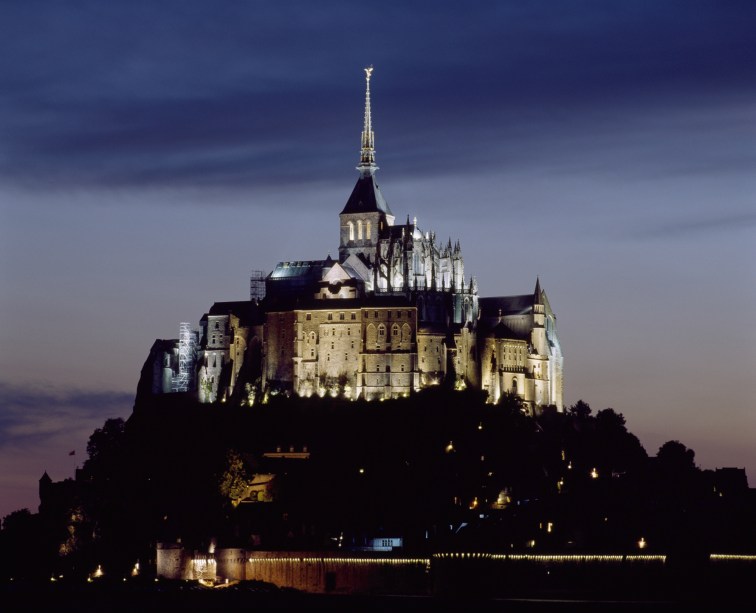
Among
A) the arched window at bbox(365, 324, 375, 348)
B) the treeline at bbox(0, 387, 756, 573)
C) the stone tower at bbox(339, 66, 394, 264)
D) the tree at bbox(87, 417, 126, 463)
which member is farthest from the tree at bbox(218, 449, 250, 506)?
the stone tower at bbox(339, 66, 394, 264)

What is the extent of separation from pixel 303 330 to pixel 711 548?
1899 inches

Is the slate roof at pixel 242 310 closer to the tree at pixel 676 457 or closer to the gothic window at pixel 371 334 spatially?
the gothic window at pixel 371 334

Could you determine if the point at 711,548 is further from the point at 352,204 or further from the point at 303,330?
the point at 352,204

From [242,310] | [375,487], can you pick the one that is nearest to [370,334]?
[242,310]

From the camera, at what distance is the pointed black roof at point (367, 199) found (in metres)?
177

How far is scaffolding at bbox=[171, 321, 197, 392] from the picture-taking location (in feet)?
571

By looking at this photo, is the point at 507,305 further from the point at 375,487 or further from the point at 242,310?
the point at 375,487

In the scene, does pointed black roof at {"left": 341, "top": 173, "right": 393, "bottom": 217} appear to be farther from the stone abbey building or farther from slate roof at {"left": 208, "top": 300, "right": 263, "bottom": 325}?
slate roof at {"left": 208, "top": 300, "right": 263, "bottom": 325}

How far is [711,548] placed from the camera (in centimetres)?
12888

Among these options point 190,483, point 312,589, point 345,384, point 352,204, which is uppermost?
point 352,204

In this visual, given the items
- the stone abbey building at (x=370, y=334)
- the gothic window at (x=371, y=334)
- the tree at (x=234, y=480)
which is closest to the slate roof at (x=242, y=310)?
the stone abbey building at (x=370, y=334)

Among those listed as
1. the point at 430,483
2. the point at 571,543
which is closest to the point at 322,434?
the point at 430,483

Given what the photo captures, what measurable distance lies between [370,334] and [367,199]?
1932cm

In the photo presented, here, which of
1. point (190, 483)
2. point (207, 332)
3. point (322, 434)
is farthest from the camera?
point (207, 332)
